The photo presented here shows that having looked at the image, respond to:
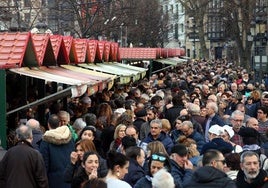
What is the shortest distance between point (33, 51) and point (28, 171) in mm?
5203

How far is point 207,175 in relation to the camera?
6.91 meters

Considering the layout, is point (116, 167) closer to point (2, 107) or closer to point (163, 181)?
point (163, 181)

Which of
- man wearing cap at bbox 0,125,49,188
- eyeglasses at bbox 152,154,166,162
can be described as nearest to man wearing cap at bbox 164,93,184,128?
man wearing cap at bbox 0,125,49,188

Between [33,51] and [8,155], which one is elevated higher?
[33,51]

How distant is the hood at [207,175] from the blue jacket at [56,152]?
3130mm

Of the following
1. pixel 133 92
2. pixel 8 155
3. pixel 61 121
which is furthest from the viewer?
pixel 133 92

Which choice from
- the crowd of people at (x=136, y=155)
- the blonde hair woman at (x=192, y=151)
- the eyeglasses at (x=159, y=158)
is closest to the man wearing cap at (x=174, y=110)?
the crowd of people at (x=136, y=155)

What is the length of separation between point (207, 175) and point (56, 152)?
335 cm

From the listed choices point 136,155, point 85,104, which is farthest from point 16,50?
point 136,155

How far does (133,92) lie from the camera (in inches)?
785

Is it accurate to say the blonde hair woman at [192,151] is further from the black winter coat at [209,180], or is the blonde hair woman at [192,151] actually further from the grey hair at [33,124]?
the grey hair at [33,124]

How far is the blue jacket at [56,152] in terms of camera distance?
9.77 m

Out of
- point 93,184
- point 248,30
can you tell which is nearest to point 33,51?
point 93,184

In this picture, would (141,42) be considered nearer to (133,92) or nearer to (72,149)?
(133,92)
